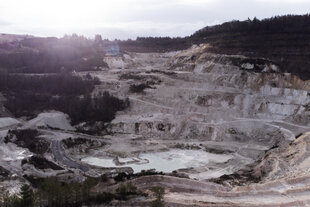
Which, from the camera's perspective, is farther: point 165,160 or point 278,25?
point 278,25

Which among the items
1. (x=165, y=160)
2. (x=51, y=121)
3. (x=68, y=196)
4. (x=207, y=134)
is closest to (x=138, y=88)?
(x=51, y=121)

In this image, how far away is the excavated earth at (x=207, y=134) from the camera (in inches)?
982

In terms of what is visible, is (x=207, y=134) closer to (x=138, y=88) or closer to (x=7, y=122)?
(x=138, y=88)

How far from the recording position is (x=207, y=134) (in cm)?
4272

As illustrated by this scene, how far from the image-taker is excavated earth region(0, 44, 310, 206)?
2495 cm

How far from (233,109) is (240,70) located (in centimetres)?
970

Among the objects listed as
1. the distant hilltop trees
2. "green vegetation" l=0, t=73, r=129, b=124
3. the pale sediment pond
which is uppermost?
the distant hilltop trees

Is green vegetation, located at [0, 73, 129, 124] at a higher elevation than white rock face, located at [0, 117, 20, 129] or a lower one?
higher

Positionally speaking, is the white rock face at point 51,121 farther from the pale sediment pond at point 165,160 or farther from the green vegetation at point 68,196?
the green vegetation at point 68,196

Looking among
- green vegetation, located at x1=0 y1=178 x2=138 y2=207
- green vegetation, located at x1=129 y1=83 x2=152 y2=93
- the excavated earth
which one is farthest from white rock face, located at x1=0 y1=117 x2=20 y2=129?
green vegetation, located at x1=0 y1=178 x2=138 y2=207

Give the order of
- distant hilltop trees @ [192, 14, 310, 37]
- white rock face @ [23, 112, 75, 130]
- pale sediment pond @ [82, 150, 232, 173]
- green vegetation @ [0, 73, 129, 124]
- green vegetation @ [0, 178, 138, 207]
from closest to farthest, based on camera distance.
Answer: green vegetation @ [0, 178, 138, 207]
pale sediment pond @ [82, 150, 232, 173]
white rock face @ [23, 112, 75, 130]
green vegetation @ [0, 73, 129, 124]
distant hilltop trees @ [192, 14, 310, 37]

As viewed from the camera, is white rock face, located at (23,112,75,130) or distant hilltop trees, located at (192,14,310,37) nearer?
white rock face, located at (23,112,75,130)

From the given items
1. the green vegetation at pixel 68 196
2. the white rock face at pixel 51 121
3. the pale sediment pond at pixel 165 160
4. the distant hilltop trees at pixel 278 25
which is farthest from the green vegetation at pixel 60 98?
the distant hilltop trees at pixel 278 25

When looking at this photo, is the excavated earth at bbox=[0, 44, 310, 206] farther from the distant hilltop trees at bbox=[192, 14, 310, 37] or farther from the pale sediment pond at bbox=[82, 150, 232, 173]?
the distant hilltop trees at bbox=[192, 14, 310, 37]
